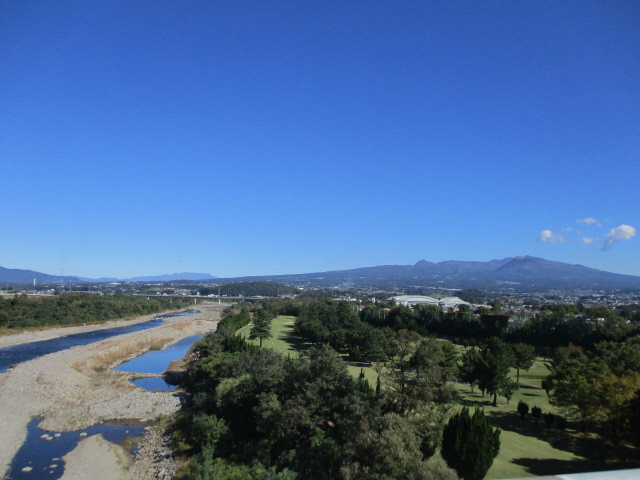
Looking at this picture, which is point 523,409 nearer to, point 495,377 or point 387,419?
point 495,377

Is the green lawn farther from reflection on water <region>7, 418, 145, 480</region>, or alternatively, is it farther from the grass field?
reflection on water <region>7, 418, 145, 480</region>

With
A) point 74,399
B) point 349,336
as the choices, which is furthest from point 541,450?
point 74,399

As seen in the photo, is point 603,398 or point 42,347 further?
point 42,347

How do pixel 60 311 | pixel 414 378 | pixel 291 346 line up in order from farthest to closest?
pixel 60 311, pixel 291 346, pixel 414 378

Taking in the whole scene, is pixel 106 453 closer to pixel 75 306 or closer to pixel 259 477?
pixel 259 477

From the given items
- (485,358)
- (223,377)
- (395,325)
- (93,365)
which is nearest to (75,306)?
(93,365)

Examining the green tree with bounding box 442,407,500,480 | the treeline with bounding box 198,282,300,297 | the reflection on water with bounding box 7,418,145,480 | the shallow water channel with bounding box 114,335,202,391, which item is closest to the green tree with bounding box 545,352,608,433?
the green tree with bounding box 442,407,500,480
